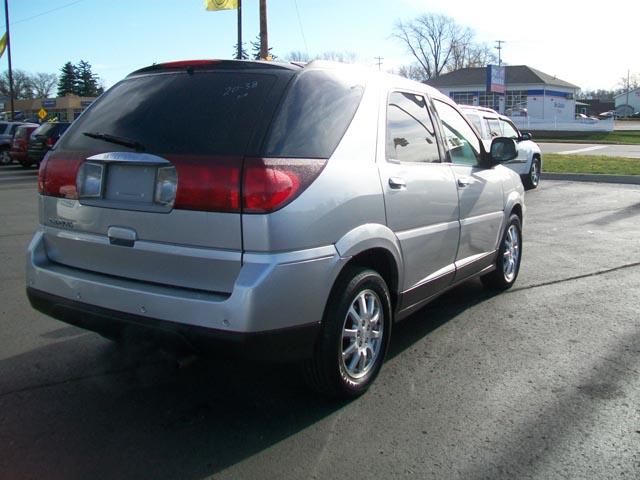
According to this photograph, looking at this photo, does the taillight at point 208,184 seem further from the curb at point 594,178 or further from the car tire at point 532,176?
the curb at point 594,178

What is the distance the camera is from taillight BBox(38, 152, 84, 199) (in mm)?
3419

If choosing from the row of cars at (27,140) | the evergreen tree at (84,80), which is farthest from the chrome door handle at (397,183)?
the evergreen tree at (84,80)

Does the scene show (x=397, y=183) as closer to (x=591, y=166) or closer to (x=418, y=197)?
(x=418, y=197)

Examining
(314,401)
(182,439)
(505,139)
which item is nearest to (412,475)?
(314,401)

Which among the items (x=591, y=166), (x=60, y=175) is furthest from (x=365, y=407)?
(x=591, y=166)

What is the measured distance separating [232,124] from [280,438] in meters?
1.63

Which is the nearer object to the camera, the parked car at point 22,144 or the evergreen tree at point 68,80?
the parked car at point 22,144

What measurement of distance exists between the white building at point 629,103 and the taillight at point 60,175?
114 meters

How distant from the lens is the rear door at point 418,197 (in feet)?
12.6

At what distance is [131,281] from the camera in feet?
10.6

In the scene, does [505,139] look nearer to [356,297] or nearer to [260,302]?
[356,297]

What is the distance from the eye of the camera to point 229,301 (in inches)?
115

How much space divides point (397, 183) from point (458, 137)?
1452 mm

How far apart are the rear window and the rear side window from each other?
0.14m
